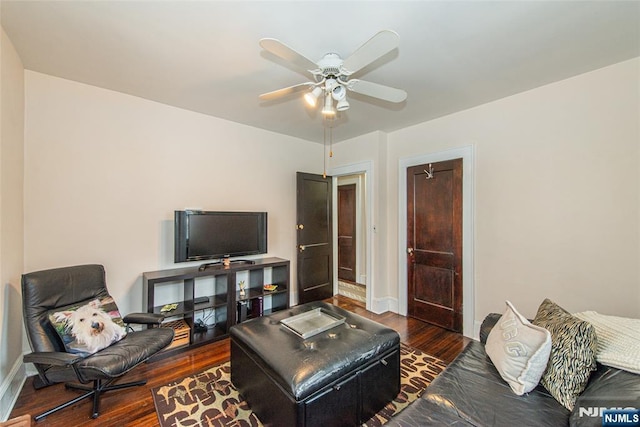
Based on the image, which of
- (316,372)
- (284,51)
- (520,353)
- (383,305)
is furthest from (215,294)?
(520,353)

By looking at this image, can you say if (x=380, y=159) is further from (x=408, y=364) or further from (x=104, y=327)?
(x=104, y=327)

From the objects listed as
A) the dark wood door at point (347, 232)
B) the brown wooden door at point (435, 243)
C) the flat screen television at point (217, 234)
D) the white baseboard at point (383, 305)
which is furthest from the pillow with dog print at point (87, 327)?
the dark wood door at point (347, 232)

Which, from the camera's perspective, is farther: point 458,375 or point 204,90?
point 204,90

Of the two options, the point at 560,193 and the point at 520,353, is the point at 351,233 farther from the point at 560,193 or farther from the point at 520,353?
the point at 520,353

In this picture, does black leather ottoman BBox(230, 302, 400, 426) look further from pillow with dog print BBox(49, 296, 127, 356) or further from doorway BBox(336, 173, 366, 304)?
doorway BBox(336, 173, 366, 304)

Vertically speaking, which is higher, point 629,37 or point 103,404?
point 629,37

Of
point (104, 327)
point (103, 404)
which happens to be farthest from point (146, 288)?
point (103, 404)

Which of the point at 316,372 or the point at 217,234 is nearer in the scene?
the point at 316,372

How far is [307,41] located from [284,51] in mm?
501

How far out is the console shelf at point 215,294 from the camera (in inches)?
108

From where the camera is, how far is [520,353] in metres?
1.46

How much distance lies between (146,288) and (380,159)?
3.30 m

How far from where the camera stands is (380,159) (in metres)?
3.84

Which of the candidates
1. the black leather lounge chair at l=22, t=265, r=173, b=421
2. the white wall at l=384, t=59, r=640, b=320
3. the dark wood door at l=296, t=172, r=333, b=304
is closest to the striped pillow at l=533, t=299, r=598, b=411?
the white wall at l=384, t=59, r=640, b=320
